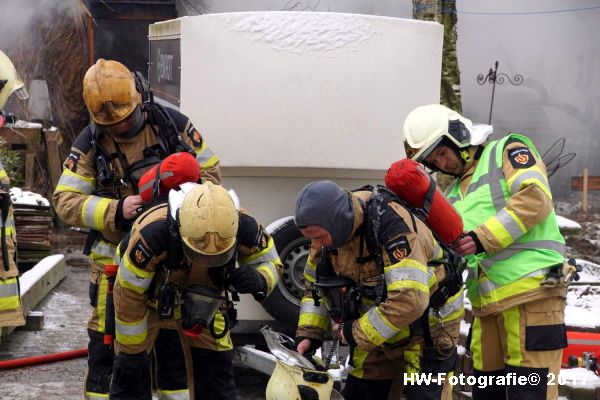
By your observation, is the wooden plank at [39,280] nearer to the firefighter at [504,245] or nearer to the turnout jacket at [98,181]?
the turnout jacket at [98,181]

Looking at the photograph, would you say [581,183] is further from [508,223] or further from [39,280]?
[508,223]

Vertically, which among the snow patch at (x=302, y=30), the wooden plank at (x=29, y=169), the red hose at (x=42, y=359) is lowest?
the red hose at (x=42, y=359)

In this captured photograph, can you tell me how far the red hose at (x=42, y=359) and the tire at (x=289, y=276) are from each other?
169 centimetres

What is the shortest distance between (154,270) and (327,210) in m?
0.88

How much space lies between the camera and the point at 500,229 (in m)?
4.63

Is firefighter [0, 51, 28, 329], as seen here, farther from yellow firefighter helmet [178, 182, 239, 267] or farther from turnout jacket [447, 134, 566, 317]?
turnout jacket [447, 134, 566, 317]

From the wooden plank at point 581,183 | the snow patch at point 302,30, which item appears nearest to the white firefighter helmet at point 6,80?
the snow patch at point 302,30

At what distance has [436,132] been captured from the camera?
477cm

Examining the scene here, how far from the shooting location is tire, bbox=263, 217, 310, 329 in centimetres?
601

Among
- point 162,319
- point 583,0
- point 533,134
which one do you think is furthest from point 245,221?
point 583,0

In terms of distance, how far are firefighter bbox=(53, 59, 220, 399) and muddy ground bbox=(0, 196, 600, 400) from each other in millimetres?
1195

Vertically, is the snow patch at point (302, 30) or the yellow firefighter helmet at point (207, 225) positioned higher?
the snow patch at point (302, 30)

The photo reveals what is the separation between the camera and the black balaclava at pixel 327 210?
13.2ft

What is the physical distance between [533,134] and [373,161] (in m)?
9.77
